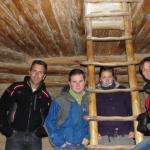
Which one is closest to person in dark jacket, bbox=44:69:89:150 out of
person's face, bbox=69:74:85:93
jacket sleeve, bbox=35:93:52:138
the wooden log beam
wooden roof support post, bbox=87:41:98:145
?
person's face, bbox=69:74:85:93

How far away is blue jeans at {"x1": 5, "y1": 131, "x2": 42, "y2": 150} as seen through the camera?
148 inches

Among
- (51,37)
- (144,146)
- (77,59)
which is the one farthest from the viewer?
(77,59)

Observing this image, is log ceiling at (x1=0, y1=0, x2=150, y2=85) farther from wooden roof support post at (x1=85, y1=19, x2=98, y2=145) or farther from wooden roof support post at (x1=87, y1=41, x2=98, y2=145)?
wooden roof support post at (x1=87, y1=41, x2=98, y2=145)

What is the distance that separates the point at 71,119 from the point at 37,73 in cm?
82

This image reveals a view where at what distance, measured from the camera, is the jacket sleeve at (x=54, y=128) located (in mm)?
3307

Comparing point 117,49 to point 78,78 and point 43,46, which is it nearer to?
point 43,46

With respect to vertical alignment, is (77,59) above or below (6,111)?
above

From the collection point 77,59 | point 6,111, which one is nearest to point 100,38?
point 6,111

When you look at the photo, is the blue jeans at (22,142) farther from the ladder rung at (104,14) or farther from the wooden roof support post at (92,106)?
the ladder rung at (104,14)

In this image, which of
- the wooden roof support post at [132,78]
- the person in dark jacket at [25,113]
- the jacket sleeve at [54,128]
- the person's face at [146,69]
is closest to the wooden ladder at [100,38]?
the wooden roof support post at [132,78]

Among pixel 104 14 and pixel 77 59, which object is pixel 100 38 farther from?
pixel 77 59

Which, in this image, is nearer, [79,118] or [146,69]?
[146,69]

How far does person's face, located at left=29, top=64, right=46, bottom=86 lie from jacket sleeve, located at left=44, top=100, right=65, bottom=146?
1.75 feet

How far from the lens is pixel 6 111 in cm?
389
